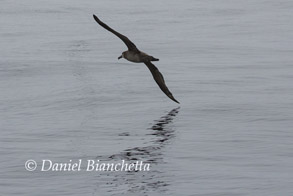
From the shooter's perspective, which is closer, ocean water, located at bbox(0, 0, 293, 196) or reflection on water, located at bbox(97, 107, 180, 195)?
reflection on water, located at bbox(97, 107, 180, 195)

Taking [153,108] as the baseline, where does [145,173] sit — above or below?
above

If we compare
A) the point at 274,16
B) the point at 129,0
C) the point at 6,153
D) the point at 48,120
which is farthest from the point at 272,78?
the point at 129,0

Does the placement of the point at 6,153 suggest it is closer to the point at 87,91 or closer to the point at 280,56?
the point at 87,91

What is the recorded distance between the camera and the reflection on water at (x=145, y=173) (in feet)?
90.0

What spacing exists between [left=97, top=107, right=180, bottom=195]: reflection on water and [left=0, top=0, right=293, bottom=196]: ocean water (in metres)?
0.05

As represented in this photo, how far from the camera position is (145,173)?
2881cm

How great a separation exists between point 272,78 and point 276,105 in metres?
6.91

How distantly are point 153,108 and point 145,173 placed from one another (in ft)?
37.3

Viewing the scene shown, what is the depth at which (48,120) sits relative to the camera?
124ft

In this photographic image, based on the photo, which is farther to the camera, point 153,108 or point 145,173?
point 153,108

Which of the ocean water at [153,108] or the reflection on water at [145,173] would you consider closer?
the reflection on water at [145,173]

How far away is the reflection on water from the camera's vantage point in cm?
2742

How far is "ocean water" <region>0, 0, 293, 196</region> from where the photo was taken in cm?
2845

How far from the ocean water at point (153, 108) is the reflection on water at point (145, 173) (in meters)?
0.05
